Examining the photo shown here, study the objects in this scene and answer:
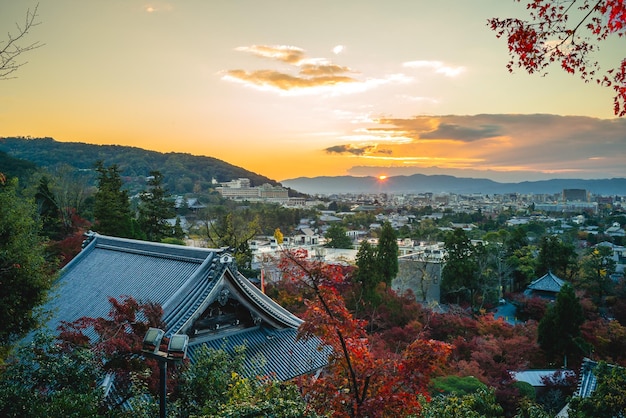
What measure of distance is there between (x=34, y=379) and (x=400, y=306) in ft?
65.2

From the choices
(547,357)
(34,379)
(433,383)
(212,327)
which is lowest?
(547,357)

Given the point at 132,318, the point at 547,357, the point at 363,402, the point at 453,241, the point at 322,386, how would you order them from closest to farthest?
the point at 363,402, the point at 322,386, the point at 132,318, the point at 547,357, the point at 453,241

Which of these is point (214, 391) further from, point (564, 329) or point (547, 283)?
point (547, 283)

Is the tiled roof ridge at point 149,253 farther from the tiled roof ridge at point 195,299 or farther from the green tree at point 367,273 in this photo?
the green tree at point 367,273

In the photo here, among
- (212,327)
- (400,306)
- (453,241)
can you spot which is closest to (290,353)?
(212,327)

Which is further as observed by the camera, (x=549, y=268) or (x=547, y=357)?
(x=549, y=268)

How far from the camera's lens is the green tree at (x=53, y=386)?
16.8 ft

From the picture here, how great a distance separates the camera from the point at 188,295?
1159 cm

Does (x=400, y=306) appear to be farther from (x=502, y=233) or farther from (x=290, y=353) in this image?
(x=502, y=233)

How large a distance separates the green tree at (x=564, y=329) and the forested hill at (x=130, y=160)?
2635 inches

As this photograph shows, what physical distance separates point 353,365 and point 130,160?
120 meters

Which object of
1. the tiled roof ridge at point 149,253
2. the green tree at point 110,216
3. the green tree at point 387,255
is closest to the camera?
the tiled roof ridge at point 149,253

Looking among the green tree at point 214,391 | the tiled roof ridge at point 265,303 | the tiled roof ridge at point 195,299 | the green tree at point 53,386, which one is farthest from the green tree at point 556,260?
the green tree at point 53,386

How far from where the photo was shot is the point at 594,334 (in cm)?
2075
